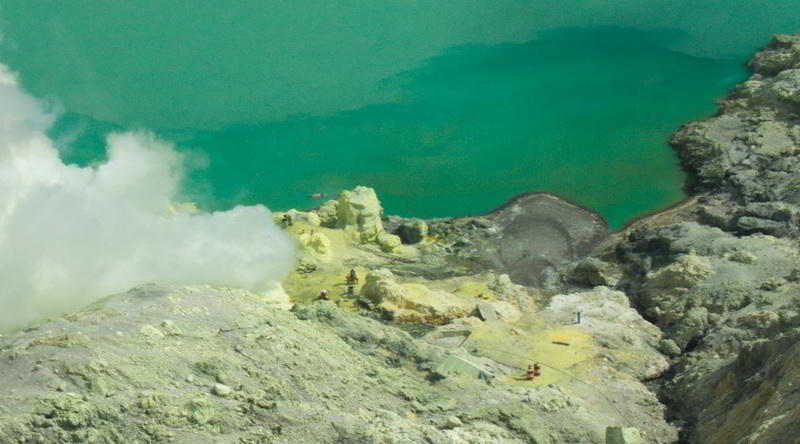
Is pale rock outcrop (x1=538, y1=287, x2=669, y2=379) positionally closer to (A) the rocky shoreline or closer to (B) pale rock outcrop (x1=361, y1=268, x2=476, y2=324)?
(A) the rocky shoreline

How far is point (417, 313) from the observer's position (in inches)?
863

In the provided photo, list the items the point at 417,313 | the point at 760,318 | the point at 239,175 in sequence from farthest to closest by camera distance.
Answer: the point at 239,175 < the point at 417,313 < the point at 760,318

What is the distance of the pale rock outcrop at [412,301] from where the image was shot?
2189 centimetres

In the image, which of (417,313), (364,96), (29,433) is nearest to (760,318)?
(417,313)

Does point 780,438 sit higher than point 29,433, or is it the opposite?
point 780,438

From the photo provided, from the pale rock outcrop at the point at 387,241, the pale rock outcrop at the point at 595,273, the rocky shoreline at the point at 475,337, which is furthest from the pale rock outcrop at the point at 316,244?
the pale rock outcrop at the point at 595,273

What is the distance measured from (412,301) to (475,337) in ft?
8.05

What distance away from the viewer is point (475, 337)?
66.1ft

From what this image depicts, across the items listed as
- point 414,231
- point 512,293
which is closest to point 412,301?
point 512,293

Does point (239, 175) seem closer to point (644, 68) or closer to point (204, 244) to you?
point (204, 244)

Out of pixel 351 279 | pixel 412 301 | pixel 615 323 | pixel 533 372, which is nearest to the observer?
pixel 533 372

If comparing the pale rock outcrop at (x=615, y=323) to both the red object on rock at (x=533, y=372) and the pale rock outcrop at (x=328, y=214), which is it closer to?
the red object on rock at (x=533, y=372)

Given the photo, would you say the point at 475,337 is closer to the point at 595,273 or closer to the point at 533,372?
the point at 533,372

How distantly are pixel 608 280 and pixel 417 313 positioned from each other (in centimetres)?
537
